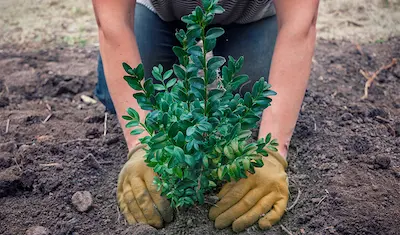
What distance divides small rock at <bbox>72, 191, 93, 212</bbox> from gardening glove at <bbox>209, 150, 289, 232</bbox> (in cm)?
51

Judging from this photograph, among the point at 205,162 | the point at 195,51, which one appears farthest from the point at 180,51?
the point at 205,162

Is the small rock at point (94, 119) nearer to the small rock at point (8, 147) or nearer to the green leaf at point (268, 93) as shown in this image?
the small rock at point (8, 147)

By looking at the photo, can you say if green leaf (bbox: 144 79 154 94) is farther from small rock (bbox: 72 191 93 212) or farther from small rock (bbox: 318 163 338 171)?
small rock (bbox: 318 163 338 171)

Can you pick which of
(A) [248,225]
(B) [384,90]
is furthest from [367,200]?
(B) [384,90]

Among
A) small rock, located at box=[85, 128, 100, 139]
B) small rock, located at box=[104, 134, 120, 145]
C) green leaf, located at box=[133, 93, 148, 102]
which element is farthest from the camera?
small rock, located at box=[85, 128, 100, 139]

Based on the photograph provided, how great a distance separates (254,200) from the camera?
6.22ft

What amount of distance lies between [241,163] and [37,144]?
47.6 inches

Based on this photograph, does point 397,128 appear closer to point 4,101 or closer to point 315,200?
point 315,200

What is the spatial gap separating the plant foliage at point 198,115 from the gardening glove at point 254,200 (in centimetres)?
16

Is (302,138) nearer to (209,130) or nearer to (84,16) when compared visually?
(209,130)

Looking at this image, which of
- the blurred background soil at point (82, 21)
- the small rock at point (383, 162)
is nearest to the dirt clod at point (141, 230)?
the small rock at point (383, 162)

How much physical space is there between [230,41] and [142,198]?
136cm

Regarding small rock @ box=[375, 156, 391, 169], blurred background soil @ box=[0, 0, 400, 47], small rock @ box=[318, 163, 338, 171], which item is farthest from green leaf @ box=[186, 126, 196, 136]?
blurred background soil @ box=[0, 0, 400, 47]

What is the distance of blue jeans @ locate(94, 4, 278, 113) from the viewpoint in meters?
2.95
